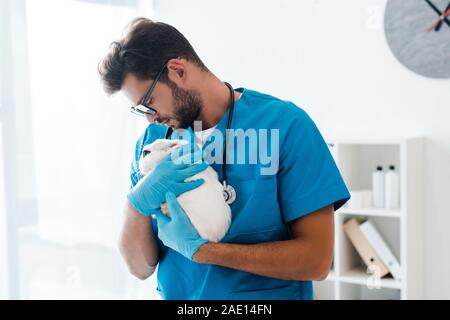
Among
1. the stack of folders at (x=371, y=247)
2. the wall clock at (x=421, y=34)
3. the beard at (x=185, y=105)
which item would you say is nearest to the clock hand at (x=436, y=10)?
the wall clock at (x=421, y=34)

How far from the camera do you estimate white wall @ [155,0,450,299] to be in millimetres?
2633

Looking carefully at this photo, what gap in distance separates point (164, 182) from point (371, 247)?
1643mm

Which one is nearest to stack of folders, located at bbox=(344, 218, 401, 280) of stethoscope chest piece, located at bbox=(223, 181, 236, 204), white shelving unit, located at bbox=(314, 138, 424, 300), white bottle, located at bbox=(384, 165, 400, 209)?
white shelving unit, located at bbox=(314, 138, 424, 300)

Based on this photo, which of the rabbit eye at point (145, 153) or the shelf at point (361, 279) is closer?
the rabbit eye at point (145, 153)

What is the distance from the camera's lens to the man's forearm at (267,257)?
4.08 feet

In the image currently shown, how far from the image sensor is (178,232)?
128 cm

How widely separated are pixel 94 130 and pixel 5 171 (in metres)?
0.58

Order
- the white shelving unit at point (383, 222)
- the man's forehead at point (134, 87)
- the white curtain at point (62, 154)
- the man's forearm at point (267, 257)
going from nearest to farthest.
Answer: the man's forearm at point (267, 257), the man's forehead at point (134, 87), the white curtain at point (62, 154), the white shelving unit at point (383, 222)

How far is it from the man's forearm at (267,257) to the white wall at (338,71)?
161 cm

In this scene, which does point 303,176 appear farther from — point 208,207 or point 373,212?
point 373,212

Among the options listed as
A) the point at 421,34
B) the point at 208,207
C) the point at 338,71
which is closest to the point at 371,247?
the point at 338,71

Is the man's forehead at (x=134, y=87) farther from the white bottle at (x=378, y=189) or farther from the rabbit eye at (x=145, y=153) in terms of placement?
the white bottle at (x=378, y=189)

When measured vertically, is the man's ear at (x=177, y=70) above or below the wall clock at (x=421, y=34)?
below

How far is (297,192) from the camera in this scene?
1310 mm
